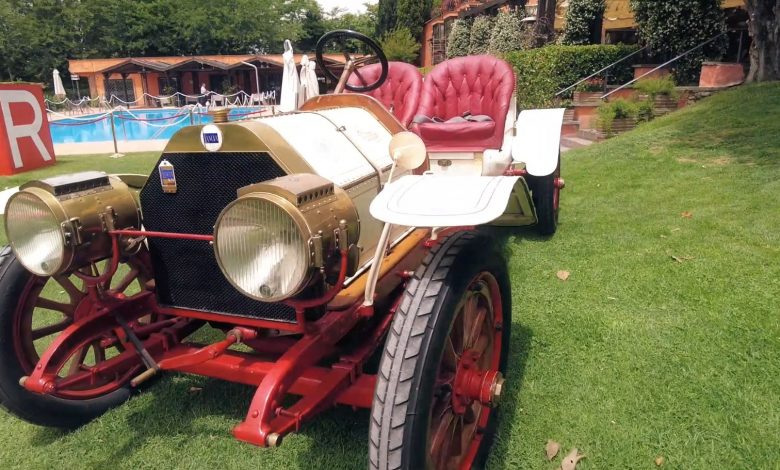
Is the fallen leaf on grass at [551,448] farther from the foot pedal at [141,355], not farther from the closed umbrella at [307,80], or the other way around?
the closed umbrella at [307,80]

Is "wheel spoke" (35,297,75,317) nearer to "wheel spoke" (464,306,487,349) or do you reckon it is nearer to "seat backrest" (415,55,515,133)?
"wheel spoke" (464,306,487,349)

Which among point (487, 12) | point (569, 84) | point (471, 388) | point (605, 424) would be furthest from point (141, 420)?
point (487, 12)

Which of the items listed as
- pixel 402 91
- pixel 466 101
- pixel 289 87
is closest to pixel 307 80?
pixel 289 87

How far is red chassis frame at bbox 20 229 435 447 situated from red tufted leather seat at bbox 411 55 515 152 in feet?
7.88

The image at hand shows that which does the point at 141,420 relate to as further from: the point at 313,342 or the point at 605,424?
the point at 605,424

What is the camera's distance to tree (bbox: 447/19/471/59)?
23.2 metres

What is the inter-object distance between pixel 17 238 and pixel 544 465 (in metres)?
2.06

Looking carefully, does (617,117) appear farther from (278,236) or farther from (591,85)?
(278,236)

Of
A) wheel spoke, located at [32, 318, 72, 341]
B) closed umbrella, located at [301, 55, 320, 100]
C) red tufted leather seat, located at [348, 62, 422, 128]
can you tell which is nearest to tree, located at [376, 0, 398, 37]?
red tufted leather seat, located at [348, 62, 422, 128]

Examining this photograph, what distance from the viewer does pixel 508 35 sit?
1723cm

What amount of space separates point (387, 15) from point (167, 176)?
1500 inches

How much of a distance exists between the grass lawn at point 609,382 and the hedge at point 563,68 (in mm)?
8000

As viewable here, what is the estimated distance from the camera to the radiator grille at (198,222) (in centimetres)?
198

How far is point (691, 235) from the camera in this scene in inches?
167
